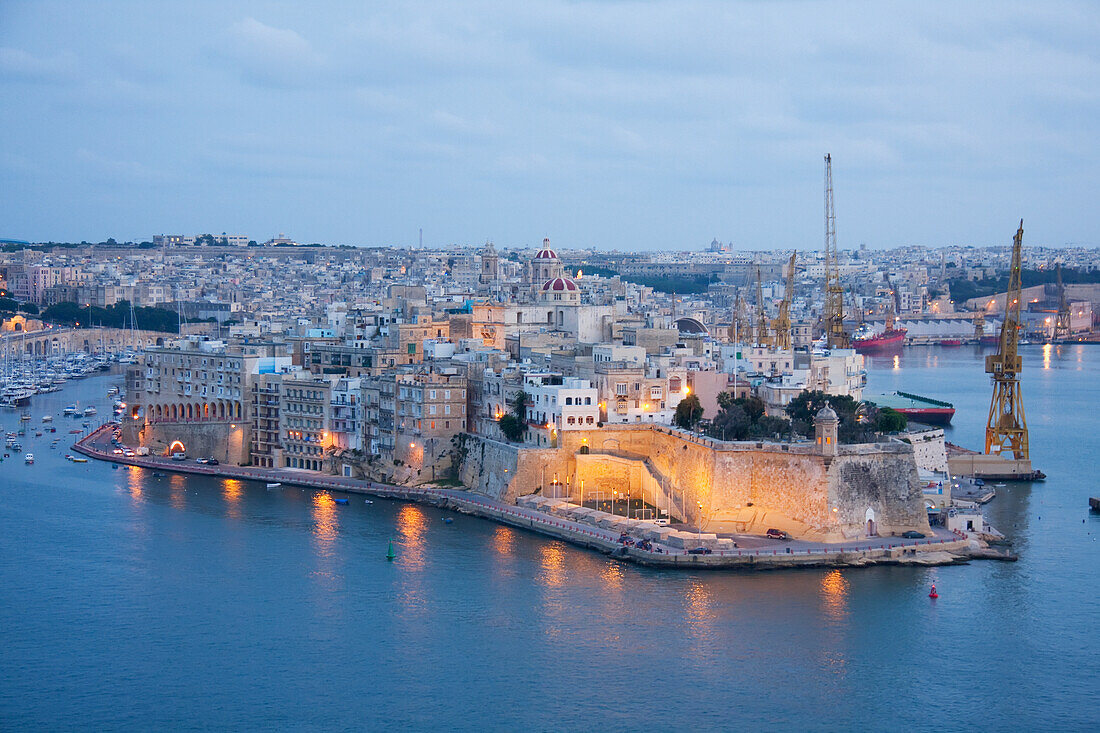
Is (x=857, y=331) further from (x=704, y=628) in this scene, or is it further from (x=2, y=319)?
(x=704, y=628)

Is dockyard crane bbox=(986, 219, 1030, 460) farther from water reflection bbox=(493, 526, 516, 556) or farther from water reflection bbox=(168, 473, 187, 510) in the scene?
water reflection bbox=(168, 473, 187, 510)

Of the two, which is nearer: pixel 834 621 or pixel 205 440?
pixel 834 621

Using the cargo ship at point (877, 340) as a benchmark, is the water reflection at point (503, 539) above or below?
below

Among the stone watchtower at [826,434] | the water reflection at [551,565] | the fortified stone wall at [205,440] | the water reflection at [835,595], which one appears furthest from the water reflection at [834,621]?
the fortified stone wall at [205,440]

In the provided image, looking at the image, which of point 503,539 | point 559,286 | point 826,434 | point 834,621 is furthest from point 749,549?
point 559,286

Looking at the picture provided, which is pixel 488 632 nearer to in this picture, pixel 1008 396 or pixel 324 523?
pixel 324 523

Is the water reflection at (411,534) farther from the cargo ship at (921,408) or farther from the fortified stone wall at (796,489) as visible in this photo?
the cargo ship at (921,408)
